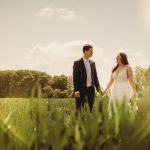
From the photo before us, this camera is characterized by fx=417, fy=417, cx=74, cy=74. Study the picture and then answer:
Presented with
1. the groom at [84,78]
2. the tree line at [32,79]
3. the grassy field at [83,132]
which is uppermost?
the tree line at [32,79]

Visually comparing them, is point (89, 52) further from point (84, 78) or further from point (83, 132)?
point (83, 132)

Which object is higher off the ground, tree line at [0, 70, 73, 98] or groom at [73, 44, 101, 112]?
tree line at [0, 70, 73, 98]

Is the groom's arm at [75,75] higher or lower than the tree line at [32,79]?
lower

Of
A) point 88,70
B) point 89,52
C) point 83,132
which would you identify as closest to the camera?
point 83,132

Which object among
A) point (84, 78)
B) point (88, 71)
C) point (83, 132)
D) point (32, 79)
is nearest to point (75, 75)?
point (84, 78)

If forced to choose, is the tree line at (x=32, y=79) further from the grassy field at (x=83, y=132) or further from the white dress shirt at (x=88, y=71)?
the grassy field at (x=83, y=132)

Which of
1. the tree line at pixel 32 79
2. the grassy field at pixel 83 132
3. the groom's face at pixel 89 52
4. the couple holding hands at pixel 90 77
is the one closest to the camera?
the grassy field at pixel 83 132

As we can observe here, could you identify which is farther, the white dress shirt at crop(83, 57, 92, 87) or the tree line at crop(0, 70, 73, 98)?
the tree line at crop(0, 70, 73, 98)

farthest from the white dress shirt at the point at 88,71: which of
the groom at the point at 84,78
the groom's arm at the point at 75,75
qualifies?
the groom's arm at the point at 75,75

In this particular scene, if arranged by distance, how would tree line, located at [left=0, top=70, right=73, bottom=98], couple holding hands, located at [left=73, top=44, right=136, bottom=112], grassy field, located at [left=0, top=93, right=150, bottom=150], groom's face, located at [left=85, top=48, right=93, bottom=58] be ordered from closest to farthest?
1. grassy field, located at [left=0, top=93, right=150, bottom=150]
2. groom's face, located at [left=85, top=48, right=93, bottom=58]
3. couple holding hands, located at [left=73, top=44, right=136, bottom=112]
4. tree line, located at [left=0, top=70, right=73, bottom=98]

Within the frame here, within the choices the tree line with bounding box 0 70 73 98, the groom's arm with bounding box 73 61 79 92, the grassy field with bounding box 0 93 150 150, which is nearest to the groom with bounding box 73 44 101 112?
the groom's arm with bounding box 73 61 79 92

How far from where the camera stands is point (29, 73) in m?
91.1

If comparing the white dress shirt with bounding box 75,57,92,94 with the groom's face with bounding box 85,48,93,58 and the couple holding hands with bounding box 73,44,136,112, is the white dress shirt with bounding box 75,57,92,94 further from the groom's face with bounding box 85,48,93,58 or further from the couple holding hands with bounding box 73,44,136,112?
the groom's face with bounding box 85,48,93,58

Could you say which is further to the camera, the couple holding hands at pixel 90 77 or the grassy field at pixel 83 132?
the couple holding hands at pixel 90 77
